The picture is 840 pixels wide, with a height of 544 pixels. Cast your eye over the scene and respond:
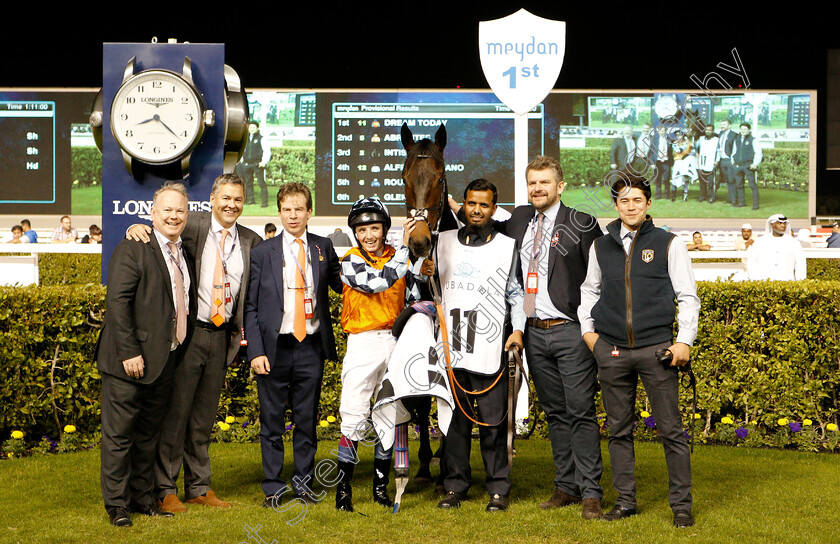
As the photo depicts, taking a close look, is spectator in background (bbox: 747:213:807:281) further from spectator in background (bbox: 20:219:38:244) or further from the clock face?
spectator in background (bbox: 20:219:38:244)

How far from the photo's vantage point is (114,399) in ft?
13.7

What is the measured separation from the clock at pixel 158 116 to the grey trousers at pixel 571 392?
2.74 metres

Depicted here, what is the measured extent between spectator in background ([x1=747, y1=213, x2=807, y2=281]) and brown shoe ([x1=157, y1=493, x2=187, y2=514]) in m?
6.67

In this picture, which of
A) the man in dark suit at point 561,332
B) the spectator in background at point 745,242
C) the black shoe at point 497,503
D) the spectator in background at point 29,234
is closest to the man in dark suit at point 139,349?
the black shoe at point 497,503

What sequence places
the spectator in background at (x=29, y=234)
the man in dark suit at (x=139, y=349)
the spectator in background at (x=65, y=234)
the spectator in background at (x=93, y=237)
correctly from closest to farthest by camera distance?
the man in dark suit at (x=139, y=349)
the spectator in background at (x=29, y=234)
the spectator in background at (x=93, y=237)
the spectator in background at (x=65, y=234)

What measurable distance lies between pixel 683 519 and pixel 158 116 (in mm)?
4087

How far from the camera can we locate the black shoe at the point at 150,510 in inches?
170

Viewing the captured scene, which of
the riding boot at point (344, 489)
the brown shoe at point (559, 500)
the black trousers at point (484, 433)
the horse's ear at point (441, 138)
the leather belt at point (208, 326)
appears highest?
the horse's ear at point (441, 138)

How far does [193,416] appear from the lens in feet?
15.1

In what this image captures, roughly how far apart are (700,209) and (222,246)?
18.3 metres

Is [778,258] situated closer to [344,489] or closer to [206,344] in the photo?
[344,489]

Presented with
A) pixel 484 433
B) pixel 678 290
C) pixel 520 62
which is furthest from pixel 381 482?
pixel 520 62

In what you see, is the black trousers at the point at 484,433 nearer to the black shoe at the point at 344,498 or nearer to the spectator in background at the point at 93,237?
the black shoe at the point at 344,498

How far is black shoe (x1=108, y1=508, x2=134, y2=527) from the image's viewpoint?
4.14 m
